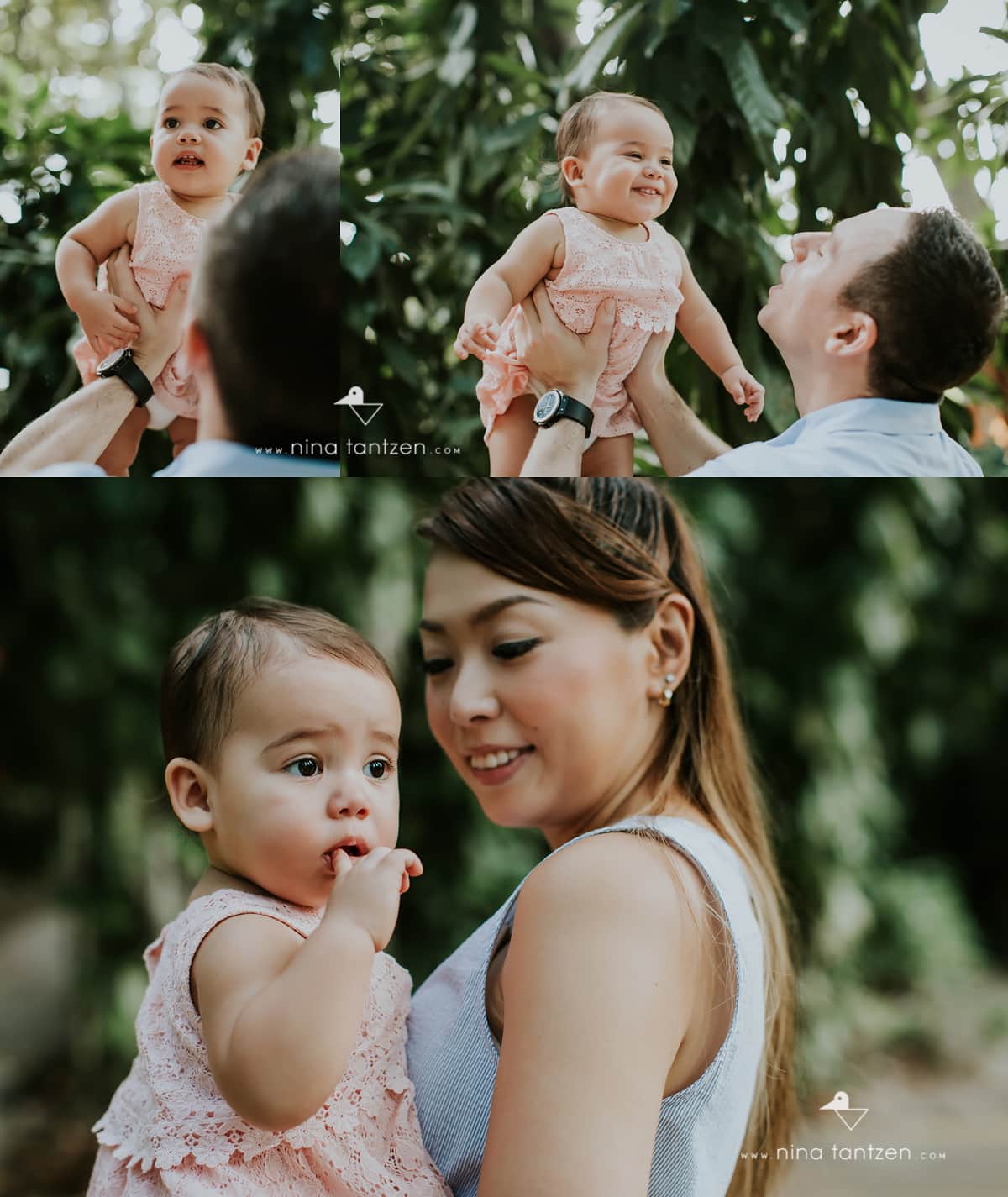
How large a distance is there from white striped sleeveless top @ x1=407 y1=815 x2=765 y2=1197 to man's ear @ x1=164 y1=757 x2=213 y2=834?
298 millimetres

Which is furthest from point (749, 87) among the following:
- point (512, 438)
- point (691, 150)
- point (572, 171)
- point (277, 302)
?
point (277, 302)

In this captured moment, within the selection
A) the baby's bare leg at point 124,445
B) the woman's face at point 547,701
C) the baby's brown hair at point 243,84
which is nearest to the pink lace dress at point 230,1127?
the woman's face at point 547,701

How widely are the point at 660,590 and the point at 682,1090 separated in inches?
19.1

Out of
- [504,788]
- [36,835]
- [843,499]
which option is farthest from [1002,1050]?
[36,835]

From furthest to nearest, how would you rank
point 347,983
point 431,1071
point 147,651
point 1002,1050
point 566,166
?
point 1002,1050 → point 147,651 → point 566,166 → point 431,1071 → point 347,983

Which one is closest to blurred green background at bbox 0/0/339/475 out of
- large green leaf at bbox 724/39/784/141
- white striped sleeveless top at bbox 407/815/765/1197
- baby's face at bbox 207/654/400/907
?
baby's face at bbox 207/654/400/907

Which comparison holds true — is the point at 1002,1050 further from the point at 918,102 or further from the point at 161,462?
the point at 161,462

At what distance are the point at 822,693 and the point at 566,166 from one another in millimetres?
787

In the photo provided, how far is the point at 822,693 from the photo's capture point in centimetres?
167

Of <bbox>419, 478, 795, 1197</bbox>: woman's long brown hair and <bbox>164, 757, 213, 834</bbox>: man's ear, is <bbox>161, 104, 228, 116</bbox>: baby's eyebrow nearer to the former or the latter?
<bbox>419, 478, 795, 1197</bbox>: woman's long brown hair

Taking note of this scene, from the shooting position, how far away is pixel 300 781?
118cm

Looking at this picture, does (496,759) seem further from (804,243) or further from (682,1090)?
(804,243)

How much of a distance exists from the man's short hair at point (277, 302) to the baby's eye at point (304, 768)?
36 centimetres

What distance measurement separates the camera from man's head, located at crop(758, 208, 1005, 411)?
1.28m
